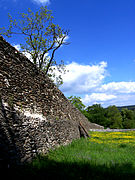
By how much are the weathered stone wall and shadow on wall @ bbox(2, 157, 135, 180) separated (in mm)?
725

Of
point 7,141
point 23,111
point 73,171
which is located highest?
point 23,111

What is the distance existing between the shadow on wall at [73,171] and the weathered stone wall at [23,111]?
0.72m

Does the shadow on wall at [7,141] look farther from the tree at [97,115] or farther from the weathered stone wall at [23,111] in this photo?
the tree at [97,115]

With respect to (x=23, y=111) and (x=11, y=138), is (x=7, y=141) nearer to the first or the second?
(x=11, y=138)

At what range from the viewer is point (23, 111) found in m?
6.07

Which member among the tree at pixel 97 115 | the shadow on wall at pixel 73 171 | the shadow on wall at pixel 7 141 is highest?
the tree at pixel 97 115

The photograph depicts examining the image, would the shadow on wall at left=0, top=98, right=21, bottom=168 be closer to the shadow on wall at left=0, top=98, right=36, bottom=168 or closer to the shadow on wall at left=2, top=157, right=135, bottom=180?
the shadow on wall at left=0, top=98, right=36, bottom=168

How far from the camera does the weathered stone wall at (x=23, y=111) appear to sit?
16.9 ft

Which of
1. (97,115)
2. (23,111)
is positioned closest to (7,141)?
(23,111)

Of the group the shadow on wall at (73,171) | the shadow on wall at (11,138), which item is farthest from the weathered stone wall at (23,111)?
the shadow on wall at (73,171)

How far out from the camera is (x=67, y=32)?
84.5 feet

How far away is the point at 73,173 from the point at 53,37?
80.7ft

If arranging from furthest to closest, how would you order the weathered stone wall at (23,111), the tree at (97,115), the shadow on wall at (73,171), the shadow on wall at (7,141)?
the tree at (97,115) → the weathered stone wall at (23,111) → the shadow on wall at (7,141) → the shadow on wall at (73,171)

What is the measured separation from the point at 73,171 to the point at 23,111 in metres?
2.88
